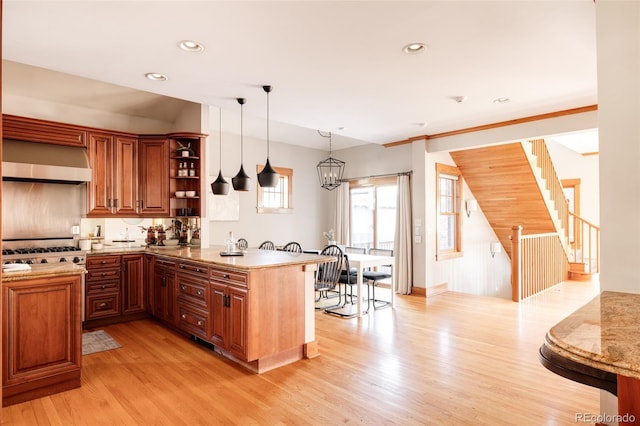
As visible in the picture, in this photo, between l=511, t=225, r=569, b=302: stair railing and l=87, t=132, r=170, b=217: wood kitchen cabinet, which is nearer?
l=87, t=132, r=170, b=217: wood kitchen cabinet

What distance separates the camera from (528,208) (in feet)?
22.4

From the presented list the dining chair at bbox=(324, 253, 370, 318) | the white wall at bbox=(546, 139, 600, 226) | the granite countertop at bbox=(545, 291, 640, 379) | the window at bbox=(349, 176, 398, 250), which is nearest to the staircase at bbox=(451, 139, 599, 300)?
the white wall at bbox=(546, 139, 600, 226)

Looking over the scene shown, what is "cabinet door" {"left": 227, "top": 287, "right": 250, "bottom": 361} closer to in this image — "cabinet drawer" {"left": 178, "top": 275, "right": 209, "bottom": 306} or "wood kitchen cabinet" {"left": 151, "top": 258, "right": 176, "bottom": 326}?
"cabinet drawer" {"left": 178, "top": 275, "right": 209, "bottom": 306}

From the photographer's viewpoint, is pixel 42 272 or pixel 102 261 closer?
pixel 42 272

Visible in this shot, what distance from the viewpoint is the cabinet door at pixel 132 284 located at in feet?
15.7

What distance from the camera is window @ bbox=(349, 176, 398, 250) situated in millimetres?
7395

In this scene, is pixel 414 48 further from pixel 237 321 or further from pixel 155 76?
pixel 237 321

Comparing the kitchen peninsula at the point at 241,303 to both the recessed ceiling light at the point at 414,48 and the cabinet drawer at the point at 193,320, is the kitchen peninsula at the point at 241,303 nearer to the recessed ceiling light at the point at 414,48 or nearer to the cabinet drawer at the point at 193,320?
the cabinet drawer at the point at 193,320

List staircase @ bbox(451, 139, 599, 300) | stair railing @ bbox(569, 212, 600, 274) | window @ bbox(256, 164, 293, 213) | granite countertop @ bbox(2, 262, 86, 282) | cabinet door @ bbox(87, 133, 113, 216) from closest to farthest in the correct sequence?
1. granite countertop @ bbox(2, 262, 86, 282)
2. cabinet door @ bbox(87, 133, 113, 216)
3. staircase @ bbox(451, 139, 599, 300)
4. window @ bbox(256, 164, 293, 213)
5. stair railing @ bbox(569, 212, 600, 274)

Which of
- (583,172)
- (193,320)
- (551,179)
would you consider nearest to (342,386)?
(193,320)

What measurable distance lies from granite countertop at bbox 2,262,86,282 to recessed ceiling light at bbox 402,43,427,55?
3.05m

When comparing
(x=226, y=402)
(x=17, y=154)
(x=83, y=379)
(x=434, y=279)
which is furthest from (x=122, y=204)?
(x=434, y=279)

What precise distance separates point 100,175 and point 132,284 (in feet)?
4.98

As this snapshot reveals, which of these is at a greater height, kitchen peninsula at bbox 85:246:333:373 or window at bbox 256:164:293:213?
window at bbox 256:164:293:213
